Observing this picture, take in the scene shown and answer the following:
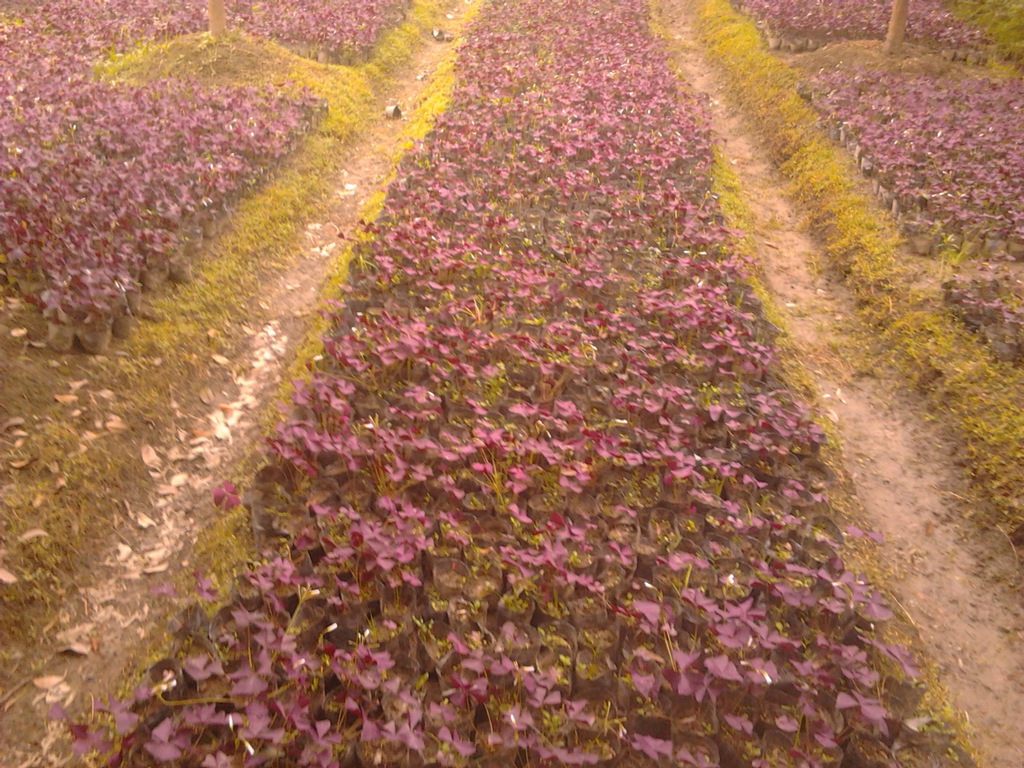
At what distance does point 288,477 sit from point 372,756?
2.06 meters

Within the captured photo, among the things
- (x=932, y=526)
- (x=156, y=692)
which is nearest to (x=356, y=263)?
(x=156, y=692)

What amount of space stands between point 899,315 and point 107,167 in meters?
8.66

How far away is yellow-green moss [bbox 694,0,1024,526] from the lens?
6.08m

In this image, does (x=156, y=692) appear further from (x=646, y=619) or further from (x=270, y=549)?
(x=646, y=619)

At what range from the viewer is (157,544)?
4793mm

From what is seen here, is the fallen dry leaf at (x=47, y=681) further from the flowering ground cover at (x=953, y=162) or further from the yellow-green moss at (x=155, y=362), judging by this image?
the flowering ground cover at (x=953, y=162)

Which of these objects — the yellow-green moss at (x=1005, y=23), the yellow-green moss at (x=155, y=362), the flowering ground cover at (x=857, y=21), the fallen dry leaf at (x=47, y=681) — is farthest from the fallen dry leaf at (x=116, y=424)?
the yellow-green moss at (x=1005, y=23)

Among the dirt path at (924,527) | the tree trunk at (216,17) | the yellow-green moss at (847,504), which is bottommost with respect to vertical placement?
the dirt path at (924,527)

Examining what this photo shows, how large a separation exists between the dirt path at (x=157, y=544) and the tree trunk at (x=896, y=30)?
43.7ft

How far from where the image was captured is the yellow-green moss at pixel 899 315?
6.08m

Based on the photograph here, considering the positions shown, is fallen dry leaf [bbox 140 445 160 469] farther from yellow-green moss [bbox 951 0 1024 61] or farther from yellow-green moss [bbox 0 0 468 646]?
yellow-green moss [bbox 951 0 1024 61]

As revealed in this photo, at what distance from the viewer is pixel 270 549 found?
14.3ft

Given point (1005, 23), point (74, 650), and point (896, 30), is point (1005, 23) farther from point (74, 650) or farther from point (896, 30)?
point (74, 650)

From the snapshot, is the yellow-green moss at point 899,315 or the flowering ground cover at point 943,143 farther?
the flowering ground cover at point 943,143
